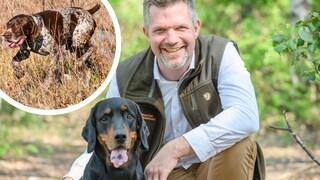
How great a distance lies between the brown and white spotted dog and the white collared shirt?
65 cm

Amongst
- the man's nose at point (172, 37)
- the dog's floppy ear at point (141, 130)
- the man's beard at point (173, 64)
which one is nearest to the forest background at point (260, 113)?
the man's beard at point (173, 64)

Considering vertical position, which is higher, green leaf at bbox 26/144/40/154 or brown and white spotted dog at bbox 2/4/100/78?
brown and white spotted dog at bbox 2/4/100/78

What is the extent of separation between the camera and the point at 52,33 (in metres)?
4.27

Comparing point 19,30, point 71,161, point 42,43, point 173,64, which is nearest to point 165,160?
point 173,64

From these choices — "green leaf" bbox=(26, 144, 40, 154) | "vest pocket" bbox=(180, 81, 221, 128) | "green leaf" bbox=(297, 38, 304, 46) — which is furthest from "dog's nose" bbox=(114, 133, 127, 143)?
"green leaf" bbox=(26, 144, 40, 154)

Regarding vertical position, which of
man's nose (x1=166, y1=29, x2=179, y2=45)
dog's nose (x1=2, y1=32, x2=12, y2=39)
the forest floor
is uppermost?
dog's nose (x1=2, y1=32, x2=12, y2=39)

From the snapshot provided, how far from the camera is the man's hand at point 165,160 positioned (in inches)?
172

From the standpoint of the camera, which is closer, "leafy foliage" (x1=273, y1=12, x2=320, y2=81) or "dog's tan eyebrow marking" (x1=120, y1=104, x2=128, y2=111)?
"dog's tan eyebrow marking" (x1=120, y1=104, x2=128, y2=111)

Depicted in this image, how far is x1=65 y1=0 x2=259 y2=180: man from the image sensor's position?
15.0ft

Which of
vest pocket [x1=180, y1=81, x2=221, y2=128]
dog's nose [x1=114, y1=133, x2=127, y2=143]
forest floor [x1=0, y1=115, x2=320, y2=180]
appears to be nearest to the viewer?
dog's nose [x1=114, y1=133, x2=127, y2=143]

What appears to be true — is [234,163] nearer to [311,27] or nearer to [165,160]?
[165,160]

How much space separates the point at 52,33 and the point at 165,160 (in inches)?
35.0

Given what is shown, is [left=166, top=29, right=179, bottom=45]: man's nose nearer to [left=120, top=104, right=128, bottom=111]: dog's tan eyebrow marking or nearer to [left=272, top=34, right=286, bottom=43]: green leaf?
[left=272, top=34, right=286, bottom=43]: green leaf

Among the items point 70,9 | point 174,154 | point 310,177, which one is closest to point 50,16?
point 70,9
